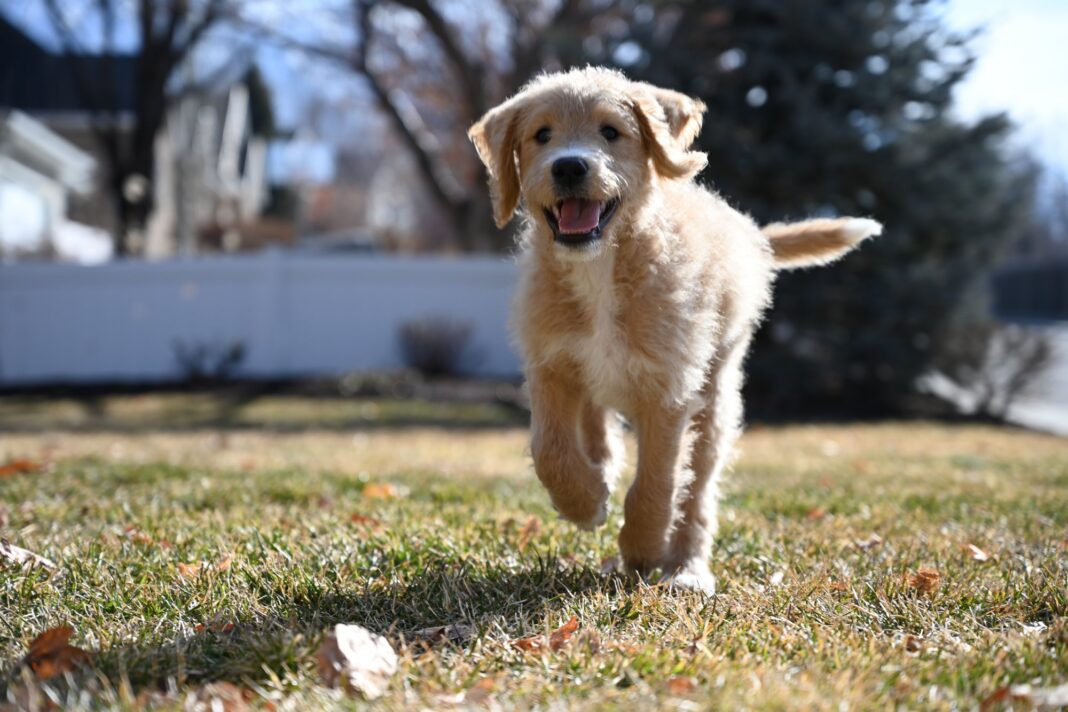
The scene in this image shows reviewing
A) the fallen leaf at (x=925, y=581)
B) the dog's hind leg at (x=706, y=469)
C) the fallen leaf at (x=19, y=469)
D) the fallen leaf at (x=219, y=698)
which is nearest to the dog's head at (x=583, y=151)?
the dog's hind leg at (x=706, y=469)

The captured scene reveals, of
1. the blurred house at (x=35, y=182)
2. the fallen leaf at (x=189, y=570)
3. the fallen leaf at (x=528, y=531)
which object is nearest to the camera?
the fallen leaf at (x=189, y=570)

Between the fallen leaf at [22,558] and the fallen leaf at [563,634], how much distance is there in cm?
185

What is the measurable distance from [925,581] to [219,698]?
237 centimetres

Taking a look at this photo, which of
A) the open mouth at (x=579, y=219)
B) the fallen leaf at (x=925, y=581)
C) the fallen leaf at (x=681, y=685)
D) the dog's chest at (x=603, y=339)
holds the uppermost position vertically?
the open mouth at (x=579, y=219)

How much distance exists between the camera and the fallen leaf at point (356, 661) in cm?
247

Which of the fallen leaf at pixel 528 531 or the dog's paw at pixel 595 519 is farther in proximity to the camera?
the fallen leaf at pixel 528 531

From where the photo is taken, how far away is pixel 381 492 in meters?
5.46

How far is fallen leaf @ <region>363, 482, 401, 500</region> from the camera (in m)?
5.31

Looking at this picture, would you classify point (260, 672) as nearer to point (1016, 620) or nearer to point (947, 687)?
point (947, 687)

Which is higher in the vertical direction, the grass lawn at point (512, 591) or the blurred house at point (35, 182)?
the blurred house at point (35, 182)

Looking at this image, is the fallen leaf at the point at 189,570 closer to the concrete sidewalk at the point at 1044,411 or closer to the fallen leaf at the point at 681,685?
the fallen leaf at the point at 681,685

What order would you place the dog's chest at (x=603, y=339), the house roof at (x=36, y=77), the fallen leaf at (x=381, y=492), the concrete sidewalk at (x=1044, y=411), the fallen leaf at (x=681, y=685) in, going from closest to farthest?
the fallen leaf at (x=681, y=685)
the dog's chest at (x=603, y=339)
the fallen leaf at (x=381, y=492)
the concrete sidewalk at (x=1044, y=411)
the house roof at (x=36, y=77)

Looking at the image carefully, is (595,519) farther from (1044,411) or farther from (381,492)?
(1044,411)

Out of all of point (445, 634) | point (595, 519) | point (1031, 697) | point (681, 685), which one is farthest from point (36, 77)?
point (1031, 697)
